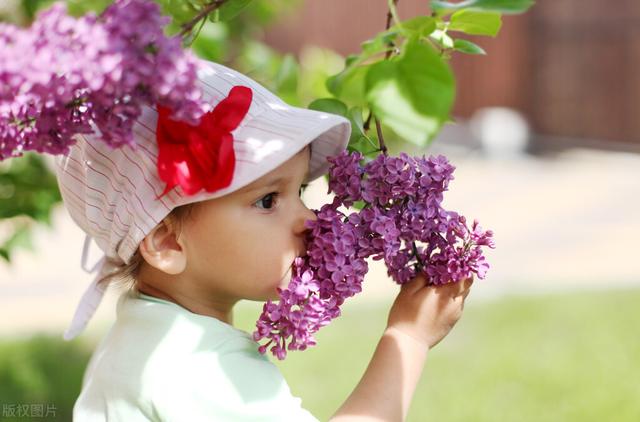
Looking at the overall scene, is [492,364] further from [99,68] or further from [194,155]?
[99,68]

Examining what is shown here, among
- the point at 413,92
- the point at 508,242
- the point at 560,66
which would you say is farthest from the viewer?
the point at 560,66

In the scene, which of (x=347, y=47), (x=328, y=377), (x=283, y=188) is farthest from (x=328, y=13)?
(x=283, y=188)

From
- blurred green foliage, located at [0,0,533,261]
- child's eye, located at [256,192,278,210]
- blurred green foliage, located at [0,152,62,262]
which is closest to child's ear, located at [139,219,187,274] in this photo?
child's eye, located at [256,192,278,210]

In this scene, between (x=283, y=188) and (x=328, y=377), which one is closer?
(x=283, y=188)

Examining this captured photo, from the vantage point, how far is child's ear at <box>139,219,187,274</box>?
1547 mm

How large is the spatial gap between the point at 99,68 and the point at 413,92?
1.36 ft

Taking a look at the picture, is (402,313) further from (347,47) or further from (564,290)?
(347,47)

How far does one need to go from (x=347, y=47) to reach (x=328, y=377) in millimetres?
7722

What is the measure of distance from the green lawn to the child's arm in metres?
2.03

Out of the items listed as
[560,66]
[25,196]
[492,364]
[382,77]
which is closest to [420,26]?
[382,77]

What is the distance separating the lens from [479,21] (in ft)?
4.56

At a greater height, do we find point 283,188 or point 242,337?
point 283,188

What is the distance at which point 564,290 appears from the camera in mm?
5137

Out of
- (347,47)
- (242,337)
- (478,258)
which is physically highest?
(347,47)
